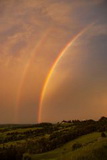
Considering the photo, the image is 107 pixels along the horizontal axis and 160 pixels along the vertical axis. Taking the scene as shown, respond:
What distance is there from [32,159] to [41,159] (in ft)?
7.30

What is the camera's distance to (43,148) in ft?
295

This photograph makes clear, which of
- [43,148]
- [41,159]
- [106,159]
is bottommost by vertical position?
[106,159]

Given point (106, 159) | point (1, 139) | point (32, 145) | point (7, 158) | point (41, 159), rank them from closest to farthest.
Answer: point (106, 159) < point (41, 159) < point (7, 158) < point (32, 145) < point (1, 139)

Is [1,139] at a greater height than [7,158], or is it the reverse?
[1,139]

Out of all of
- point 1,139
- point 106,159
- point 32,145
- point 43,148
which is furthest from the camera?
point 1,139

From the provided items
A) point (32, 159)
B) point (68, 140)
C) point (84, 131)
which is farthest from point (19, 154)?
point (84, 131)

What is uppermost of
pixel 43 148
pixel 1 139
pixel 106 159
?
pixel 1 139

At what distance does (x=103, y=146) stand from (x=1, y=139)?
104m

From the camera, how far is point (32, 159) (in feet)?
230

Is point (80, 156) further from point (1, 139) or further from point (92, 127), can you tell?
point (1, 139)

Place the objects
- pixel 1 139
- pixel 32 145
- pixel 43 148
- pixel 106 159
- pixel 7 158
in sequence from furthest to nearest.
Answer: pixel 1 139 → pixel 32 145 → pixel 43 148 → pixel 7 158 → pixel 106 159

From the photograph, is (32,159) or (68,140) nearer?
(32,159)

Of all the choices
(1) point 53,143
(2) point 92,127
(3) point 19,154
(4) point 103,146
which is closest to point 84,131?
(2) point 92,127

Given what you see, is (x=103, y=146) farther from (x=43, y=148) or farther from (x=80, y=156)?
(x=43, y=148)
